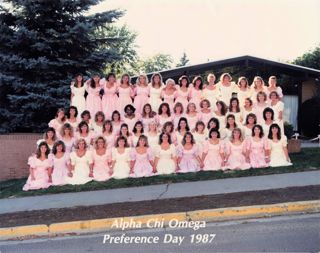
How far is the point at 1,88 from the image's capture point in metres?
14.9

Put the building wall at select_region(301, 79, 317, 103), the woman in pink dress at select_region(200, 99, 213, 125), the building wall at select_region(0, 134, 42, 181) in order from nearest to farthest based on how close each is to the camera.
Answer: the woman in pink dress at select_region(200, 99, 213, 125) < the building wall at select_region(0, 134, 42, 181) < the building wall at select_region(301, 79, 317, 103)

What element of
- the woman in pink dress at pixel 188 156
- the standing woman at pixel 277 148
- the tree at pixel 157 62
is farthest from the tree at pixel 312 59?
the tree at pixel 157 62

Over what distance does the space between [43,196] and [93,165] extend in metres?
1.60

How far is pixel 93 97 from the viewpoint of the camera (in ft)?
42.1

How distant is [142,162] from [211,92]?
3056 millimetres

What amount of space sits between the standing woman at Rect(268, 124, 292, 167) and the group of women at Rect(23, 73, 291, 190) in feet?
0.08

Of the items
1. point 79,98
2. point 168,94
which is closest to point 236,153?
point 168,94

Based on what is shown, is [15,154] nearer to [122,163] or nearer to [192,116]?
[122,163]

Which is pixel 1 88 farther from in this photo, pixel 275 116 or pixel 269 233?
pixel 269 233

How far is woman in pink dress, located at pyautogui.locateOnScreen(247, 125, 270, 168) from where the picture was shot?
11133mm

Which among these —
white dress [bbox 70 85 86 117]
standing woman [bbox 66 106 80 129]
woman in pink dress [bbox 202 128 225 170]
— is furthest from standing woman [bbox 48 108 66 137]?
woman in pink dress [bbox 202 128 225 170]

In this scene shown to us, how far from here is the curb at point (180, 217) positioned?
7266 mm

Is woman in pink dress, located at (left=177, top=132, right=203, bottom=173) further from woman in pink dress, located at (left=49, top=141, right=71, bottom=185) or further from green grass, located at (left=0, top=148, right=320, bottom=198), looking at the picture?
woman in pink dress, located at (left=49, top=141, right=71, bottom=185)

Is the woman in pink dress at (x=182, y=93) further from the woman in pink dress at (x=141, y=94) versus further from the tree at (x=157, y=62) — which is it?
the tree at (x=157, y=62)
